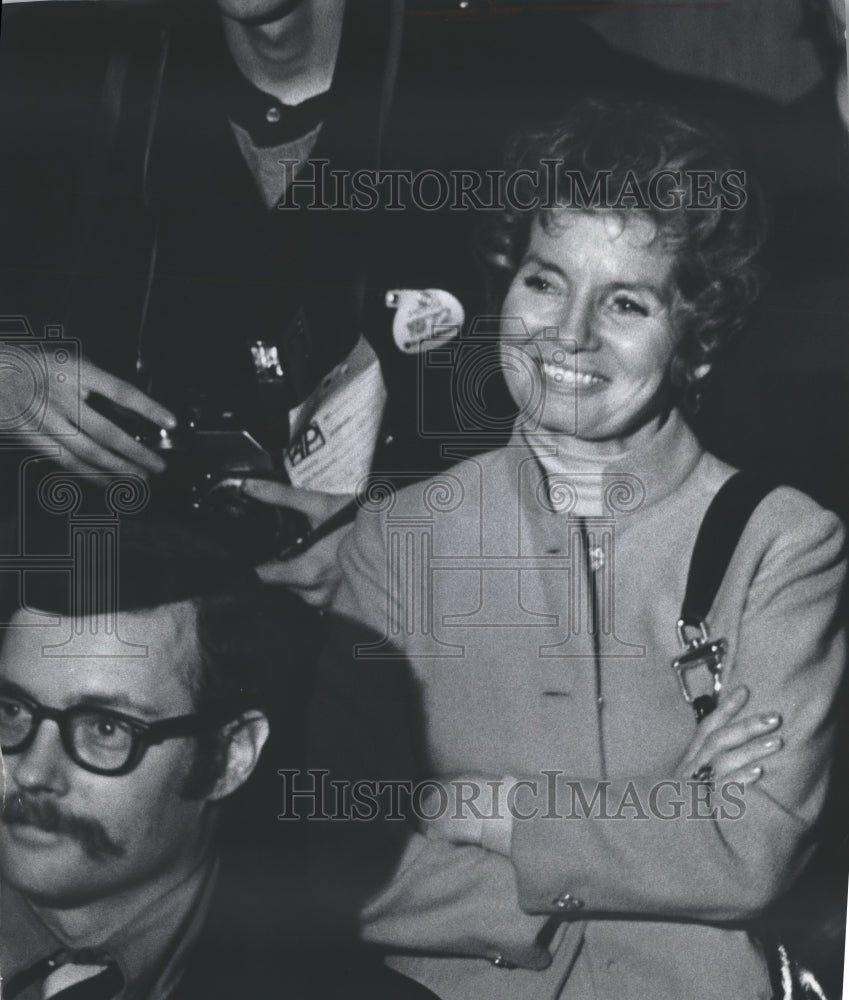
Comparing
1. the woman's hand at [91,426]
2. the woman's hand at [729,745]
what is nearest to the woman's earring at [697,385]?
the woman's hand at [729,745]

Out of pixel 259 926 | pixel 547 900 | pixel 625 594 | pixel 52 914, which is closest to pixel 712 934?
pixel 547 900

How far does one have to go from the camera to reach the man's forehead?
164 centimetres

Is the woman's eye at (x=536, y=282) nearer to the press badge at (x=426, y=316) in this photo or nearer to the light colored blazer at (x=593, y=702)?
the press badge at (x=426, y=316)

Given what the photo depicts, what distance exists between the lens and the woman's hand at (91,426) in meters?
1.68

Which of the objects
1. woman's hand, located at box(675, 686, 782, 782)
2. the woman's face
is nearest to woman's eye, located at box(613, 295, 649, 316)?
the woman's face

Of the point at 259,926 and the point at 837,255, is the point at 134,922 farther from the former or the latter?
the point at 837,255

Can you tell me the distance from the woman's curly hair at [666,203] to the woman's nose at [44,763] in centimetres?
88

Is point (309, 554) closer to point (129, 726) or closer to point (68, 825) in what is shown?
point (129, 726)

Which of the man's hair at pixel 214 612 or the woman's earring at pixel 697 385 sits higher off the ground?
the woman's earring at pixel 697 385

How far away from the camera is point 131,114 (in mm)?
1701

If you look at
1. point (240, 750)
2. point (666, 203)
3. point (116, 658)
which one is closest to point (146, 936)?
point (240, 750)

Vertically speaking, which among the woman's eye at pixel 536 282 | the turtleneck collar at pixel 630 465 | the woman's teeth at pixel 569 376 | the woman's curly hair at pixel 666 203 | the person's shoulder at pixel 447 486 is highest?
the woman's curly hair at pixel 666 203

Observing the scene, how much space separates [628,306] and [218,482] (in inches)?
24.9

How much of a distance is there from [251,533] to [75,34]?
77cm
